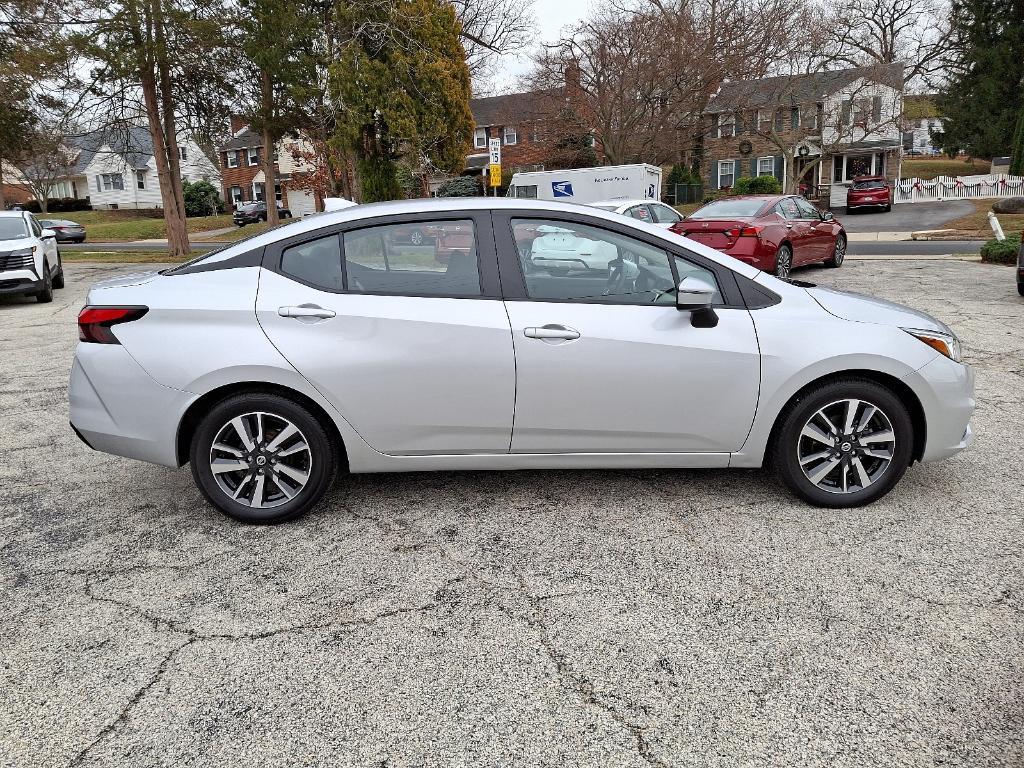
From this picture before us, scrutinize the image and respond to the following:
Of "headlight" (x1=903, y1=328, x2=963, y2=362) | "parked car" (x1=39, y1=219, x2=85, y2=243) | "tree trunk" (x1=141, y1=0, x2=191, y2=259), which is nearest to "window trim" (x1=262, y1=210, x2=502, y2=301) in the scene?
"headlight" (x1=903, y1=328, x2=963, y2=362)

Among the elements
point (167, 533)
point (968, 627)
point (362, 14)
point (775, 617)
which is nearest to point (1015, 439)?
point (968, 627)

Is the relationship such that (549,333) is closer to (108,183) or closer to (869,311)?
(869,311)

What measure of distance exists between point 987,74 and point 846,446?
5119 cm

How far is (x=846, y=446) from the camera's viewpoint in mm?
4047

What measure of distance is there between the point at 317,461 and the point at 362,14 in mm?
20635

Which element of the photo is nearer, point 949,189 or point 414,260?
point 414,260

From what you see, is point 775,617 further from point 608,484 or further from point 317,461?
point 317,461

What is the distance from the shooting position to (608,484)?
179 inches

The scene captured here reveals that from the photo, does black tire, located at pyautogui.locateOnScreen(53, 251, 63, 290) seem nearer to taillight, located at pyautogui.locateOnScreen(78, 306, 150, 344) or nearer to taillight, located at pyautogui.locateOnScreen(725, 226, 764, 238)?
taillight, located at pyautogui.locateOnScreen(725, 226, 764, 238)

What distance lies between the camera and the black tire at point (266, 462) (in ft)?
12.8

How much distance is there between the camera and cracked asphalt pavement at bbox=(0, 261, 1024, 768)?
248cm

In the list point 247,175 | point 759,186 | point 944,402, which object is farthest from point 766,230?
point 247,175

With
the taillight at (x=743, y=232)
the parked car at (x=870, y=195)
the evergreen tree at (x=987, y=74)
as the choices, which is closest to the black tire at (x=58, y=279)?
the taillight at (x=743, y=232)

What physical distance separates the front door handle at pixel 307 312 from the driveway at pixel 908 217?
1157 inches
